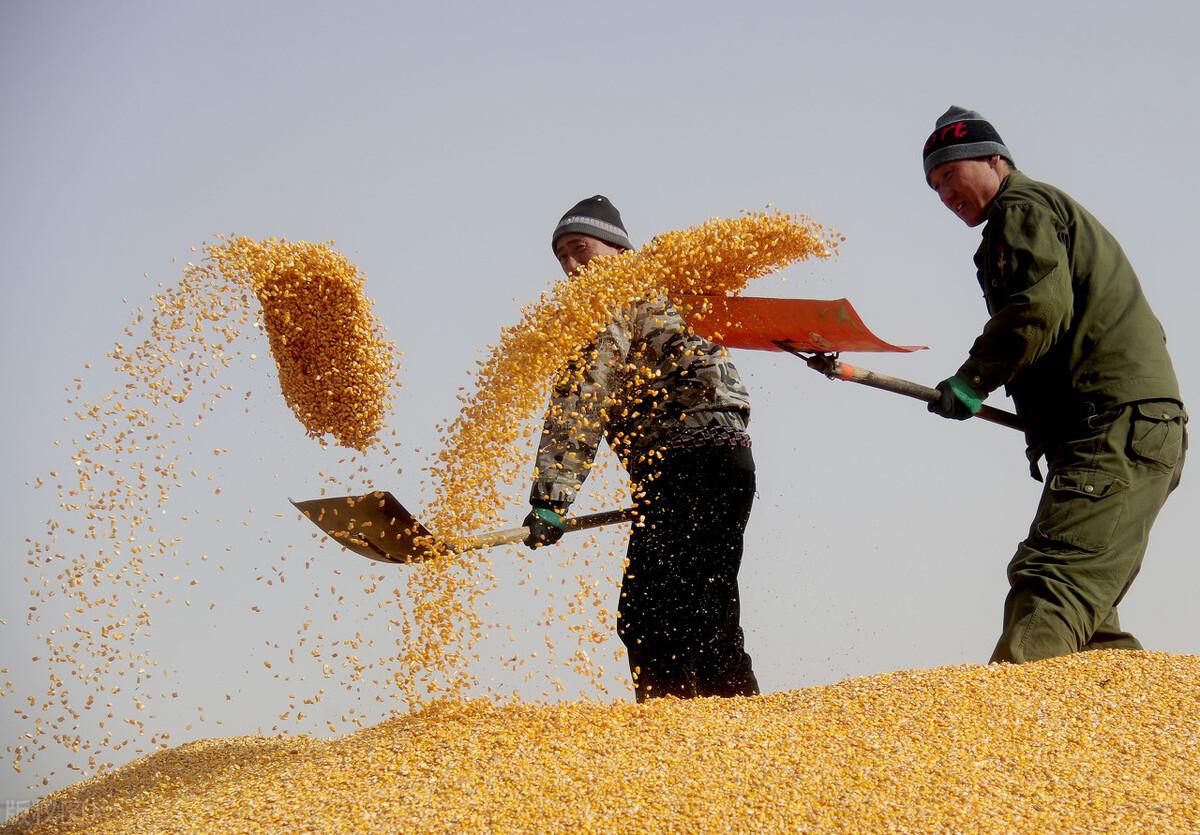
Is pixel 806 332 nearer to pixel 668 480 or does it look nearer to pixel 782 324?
pixel 782 324

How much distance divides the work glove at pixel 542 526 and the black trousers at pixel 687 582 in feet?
Answer: 0.93

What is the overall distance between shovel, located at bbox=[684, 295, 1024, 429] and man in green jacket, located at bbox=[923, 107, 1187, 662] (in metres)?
0.16

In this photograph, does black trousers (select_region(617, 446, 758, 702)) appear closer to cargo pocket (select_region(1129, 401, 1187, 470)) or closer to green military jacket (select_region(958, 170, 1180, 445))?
green military jacket (select_region(958, 170, 1180, 445))

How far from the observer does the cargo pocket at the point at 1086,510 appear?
3.11 m

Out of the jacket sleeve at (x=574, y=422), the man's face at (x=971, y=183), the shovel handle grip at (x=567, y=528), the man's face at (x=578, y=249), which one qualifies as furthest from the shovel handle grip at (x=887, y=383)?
the man's face at (x=578, y=249)

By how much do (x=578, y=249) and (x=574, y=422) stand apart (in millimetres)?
730

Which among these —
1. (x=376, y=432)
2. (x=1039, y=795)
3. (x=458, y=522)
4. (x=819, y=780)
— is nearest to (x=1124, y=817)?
(x=1039, y=795)

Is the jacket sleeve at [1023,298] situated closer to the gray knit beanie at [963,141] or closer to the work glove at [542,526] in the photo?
the gray knit beanie at [963,141]

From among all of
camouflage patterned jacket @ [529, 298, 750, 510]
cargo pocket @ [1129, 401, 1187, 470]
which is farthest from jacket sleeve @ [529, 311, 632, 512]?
cargo pocket @ [1129, 401, 1187, 470]

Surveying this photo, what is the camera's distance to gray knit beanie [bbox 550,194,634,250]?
390 centimetres

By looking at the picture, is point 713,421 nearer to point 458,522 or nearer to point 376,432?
point 458,522

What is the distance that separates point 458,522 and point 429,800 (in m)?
1.09

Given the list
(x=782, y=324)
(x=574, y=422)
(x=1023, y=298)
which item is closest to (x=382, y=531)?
(x=574, y=422)

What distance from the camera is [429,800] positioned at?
2449mm
